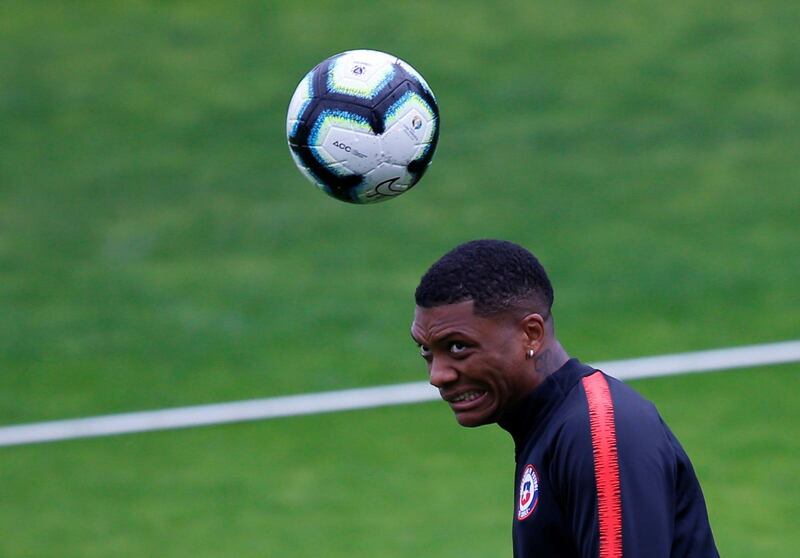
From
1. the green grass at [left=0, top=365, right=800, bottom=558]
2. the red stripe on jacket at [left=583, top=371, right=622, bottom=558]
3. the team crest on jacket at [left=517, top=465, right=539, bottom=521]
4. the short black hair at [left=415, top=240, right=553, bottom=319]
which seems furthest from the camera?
the green grass at [left=0, top=365, right=800, bottom=558]

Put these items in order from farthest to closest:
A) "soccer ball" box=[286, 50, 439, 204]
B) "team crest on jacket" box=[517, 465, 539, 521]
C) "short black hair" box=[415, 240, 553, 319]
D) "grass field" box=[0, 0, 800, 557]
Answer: "grass field" box=[0, 0, 800, 557]
"soccer ball" box=[286, 50, 439, 204]
"short black hair" box=[415, 240, 553, 319]
"team crest on jacket" box=[517, 465, 539, 521]

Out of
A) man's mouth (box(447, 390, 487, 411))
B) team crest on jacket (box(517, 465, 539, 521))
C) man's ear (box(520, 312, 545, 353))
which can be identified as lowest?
team crest on jacket (box(517, 465, 539, 521))

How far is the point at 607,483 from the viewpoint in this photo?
3785mm

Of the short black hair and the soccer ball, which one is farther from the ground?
the soccer ball

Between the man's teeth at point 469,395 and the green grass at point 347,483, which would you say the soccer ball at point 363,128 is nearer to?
the man's teeth at point 469,395

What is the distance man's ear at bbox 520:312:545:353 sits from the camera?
429cm

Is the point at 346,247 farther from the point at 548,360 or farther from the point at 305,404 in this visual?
the point at 548,360

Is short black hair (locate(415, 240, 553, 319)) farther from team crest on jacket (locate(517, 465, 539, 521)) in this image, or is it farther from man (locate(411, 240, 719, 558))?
team crest on jacket (locate(517, 465, 539, 521))

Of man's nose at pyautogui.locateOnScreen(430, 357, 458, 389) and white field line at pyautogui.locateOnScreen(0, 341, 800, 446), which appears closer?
man's nose at pyautogui.locateOnScreen(430, 357, 458, 389)

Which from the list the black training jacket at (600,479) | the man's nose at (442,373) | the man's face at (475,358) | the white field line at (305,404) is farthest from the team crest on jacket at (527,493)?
the white field line at (305,404)

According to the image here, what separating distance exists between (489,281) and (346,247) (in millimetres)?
7439

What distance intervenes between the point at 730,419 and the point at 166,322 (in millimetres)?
4264

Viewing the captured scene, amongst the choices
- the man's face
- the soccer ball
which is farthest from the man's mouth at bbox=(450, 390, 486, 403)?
the soccer ball

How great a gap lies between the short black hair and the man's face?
1.2 inches
